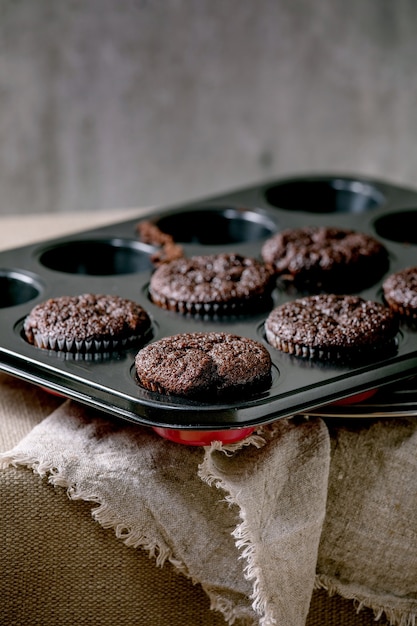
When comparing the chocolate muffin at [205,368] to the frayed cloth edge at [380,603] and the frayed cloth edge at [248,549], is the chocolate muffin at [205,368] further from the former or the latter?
the frayed cloth edge at [380,603]

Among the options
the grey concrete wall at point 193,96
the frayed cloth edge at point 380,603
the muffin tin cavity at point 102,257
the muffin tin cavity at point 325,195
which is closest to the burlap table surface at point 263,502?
the frayed cloth edge at point 380,603

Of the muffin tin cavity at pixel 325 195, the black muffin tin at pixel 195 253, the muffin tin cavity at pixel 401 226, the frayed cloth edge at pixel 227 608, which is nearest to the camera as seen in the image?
the black muffin tin at pixel 195 253

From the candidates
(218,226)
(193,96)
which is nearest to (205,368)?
(218,226)

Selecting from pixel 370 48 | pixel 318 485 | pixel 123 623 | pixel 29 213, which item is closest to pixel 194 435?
pixel 318 485

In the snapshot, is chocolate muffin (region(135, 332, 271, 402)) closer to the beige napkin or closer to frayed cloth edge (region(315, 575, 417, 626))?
the beige napkin

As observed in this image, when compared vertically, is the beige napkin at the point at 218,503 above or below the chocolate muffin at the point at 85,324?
below

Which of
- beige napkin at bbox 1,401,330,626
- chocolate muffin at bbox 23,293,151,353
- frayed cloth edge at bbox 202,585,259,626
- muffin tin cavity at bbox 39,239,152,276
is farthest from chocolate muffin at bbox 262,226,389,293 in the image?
frayed cloth edge at bbox 202,585,259,626
